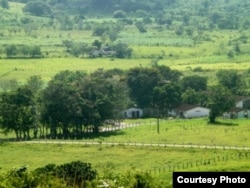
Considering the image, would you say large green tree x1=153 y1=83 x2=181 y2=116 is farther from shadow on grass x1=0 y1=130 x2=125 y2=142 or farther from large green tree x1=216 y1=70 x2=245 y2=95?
shadow on grass x1=0 y1=130 x2=125 y2=142

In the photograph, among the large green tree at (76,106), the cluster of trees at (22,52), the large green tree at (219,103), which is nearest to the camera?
Result: the large green tree at (76,106)

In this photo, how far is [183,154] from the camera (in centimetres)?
5631

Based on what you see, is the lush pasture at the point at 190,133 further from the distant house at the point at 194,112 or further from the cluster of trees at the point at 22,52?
the cluster of trees at the point at 22,52

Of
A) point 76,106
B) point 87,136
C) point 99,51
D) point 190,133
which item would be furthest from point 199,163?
point 99,51

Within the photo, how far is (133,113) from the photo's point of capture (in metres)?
85.5

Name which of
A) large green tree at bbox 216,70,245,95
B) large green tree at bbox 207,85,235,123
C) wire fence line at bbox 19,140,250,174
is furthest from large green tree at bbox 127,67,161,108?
wire fence line at bbox 19,140,250,174

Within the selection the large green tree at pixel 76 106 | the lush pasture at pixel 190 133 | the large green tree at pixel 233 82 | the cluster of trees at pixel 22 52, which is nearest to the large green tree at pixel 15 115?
the large green tree at pixel 76 106

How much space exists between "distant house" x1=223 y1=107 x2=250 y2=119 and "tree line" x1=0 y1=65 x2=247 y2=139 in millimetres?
3821

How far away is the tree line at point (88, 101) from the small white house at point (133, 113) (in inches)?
31.8

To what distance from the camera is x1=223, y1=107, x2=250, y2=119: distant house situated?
263 ft

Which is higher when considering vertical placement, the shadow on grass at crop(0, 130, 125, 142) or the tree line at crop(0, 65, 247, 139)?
the tree line at crop(0, 65, 247, 139)

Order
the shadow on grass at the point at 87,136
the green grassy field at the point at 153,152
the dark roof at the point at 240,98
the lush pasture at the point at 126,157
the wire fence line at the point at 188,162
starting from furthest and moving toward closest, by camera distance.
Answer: the dark roof at the point at 240,98
the shadow on grass at the point at 87,136
the green grassy field at the point at 153,152
the lush pasture at the point at 126,157
the wire fence line at the point at 188,162

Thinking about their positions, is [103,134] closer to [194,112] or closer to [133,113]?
[133,113]

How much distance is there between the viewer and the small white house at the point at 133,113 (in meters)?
84.8
